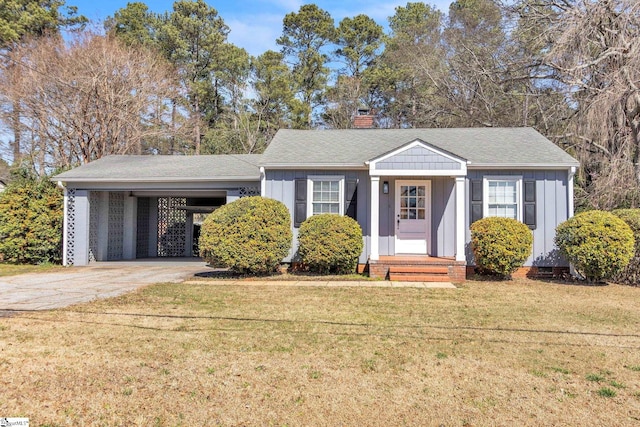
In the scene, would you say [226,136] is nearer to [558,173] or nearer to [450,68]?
[450,68]

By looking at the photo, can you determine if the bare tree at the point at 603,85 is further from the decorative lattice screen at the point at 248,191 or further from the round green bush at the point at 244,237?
the decorative lattice screen at the point at 248,191

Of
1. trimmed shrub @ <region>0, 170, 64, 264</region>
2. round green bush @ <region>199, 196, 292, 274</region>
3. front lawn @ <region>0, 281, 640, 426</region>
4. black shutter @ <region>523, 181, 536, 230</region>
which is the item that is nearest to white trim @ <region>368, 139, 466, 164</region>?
black shutter @ <region>523, 181, 536, 230</region>

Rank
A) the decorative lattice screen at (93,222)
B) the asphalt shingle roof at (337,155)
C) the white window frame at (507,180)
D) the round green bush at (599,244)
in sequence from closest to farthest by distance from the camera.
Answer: the round green bush at (599,244), the white window frame at (507,180), the asphalt shingle roof at (337,155), the decorative lattice screen at (93,222)

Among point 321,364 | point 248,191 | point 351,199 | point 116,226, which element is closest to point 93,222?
point 116,226

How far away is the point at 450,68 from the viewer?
22109mm

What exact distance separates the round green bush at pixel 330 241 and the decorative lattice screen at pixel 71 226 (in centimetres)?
696

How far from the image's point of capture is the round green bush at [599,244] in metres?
8.95

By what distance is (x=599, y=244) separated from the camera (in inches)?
353

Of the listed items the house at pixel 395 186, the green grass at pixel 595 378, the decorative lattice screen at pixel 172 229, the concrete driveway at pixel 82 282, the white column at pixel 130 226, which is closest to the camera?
the green grass at pixel 595 378

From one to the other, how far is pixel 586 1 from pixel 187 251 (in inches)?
610

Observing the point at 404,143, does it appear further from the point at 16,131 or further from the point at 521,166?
the point at 16,131

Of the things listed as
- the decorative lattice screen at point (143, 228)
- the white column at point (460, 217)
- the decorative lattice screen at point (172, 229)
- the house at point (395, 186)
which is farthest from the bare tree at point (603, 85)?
the decorative lattice screen at point (143, 228)

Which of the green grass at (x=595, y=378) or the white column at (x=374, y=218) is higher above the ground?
the white column at (x=374, y=218)

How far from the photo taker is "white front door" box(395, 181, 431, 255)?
431 inches
